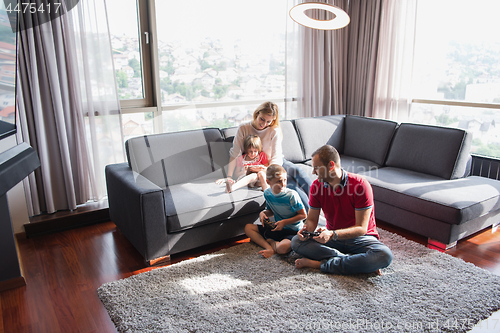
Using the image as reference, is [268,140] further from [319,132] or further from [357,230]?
[357,230]

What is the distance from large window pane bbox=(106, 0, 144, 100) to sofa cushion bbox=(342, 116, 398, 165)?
7.51 ft

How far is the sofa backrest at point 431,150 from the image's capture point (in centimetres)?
306

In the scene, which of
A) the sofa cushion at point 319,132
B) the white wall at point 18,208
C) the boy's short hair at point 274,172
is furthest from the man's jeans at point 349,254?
the white wall at point 18,208

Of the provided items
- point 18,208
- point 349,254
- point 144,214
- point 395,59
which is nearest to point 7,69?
point 144,214

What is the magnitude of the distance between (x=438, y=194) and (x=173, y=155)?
2108 mm

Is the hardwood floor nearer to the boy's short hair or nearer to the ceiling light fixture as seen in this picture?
the boy's short hair

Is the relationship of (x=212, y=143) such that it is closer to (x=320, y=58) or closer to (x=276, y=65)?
(x=276, y=65)

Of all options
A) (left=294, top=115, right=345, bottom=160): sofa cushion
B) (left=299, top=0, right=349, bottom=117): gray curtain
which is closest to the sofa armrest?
(left=294, top=115, right=345, bottom=160): sofa cushion

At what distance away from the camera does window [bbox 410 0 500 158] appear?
3686 mm

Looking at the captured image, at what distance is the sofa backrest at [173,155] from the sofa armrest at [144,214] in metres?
0.22

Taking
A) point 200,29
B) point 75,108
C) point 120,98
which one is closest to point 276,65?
point 200,29

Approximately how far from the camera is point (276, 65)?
445 centimetres

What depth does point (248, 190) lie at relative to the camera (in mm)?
2875

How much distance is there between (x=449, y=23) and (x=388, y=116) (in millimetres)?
1176
